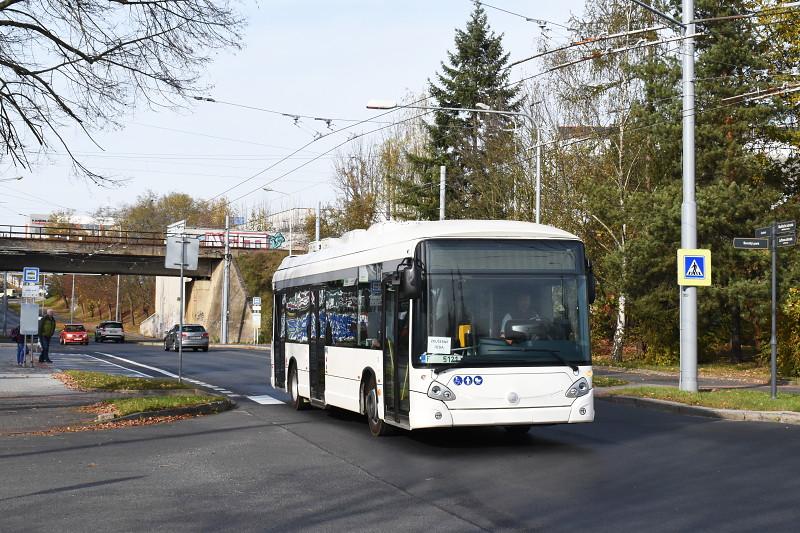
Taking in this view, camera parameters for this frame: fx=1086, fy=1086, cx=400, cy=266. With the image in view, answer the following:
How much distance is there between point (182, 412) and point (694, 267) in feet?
32.4

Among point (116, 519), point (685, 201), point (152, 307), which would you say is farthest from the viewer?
point (152, 307)

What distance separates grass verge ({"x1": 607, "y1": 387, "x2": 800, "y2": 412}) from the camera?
18.0 m

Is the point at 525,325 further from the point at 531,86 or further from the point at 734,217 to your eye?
the point at 531,86

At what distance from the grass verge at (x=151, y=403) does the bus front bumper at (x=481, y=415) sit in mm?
Result: 6428

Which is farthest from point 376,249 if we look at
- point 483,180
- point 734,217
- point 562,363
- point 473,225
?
point 483,180

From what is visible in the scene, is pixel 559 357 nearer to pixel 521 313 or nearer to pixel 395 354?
pixel 521 313

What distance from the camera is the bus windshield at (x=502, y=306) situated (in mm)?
12938

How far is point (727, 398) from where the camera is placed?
19.4 metres

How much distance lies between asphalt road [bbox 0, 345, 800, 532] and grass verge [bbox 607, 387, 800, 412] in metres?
1.56

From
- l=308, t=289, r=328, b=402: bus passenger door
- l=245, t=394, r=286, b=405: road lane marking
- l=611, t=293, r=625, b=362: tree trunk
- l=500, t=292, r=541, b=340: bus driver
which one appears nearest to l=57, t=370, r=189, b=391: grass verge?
l=245, t=394, r=286, b=405: road lane marking

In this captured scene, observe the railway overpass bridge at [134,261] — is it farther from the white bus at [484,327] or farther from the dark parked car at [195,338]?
the white bus at [484,327]

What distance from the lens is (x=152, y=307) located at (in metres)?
128

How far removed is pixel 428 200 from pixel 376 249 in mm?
42634

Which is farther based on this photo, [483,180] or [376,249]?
[483,180]
